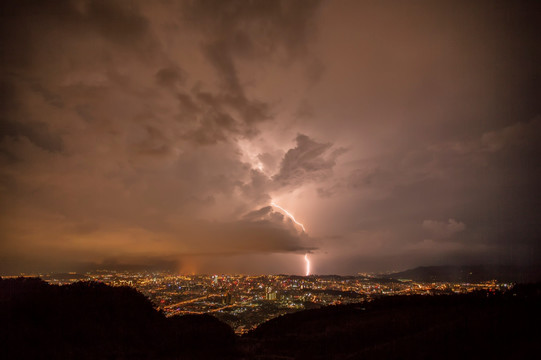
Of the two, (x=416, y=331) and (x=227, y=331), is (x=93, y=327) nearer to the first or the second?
(x=227, y=331)

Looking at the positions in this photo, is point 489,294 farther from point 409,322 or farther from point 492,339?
point 492,339

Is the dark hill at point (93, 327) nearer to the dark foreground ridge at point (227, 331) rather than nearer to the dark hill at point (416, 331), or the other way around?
the dark foreground ridge at point (227, 331)

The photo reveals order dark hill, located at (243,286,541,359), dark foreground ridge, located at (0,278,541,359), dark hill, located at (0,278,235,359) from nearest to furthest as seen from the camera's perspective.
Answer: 1. dark hill, located at (243,286,541,359)
2. dark foreground ridge, located at (0,278,541,359)
3. dark hill, located at (0,278,235,359)

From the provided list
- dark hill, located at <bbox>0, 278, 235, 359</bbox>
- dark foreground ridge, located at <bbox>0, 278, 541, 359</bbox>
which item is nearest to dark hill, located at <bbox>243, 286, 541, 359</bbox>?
dark foreground ridge, located at <bbox>0, 278, 541, 359</bbox>

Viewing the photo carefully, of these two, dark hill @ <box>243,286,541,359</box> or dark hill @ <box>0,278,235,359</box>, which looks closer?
dark hill @ <box>243,286,541,359</box>

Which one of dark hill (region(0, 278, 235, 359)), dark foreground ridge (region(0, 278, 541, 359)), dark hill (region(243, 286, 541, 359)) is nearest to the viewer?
dark hill (region(243, 286, 541, 359))

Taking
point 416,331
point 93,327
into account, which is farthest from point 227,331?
point 416,331

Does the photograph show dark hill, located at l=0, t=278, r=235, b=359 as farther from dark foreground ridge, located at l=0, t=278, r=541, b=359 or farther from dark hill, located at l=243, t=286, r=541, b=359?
dark hill, located at l=243, t=286, r=541, b=359

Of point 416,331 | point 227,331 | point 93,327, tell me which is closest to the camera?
point 93,327
